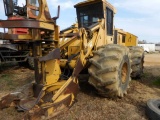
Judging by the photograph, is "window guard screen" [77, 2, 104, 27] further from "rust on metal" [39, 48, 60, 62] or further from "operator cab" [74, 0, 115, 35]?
"rust on metal" [39, 48, 60, 62]

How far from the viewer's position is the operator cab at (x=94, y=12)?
5941mm

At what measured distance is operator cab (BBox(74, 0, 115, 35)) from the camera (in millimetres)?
5941

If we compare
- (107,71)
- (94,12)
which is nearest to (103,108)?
(107,71)

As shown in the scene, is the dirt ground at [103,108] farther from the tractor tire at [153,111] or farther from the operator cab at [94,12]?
the operator cab at [94,12]

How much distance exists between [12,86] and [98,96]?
10.1 ft

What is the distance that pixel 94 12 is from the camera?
611cm

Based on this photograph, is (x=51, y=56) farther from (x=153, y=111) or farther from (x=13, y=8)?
(x=13, y=8)

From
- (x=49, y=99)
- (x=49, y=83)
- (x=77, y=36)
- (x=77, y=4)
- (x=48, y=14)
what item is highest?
(x=77, y=4)

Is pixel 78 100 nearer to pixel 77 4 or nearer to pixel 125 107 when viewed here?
pixel 125 107

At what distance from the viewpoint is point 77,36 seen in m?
4.88

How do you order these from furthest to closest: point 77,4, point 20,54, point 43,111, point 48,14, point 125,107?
point 20,54 < point 77,4 < point 125,107 < point 48,14 < point 43,111

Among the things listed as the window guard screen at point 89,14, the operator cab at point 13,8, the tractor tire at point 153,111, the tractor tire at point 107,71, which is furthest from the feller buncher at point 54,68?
the operator cab at point 13,8

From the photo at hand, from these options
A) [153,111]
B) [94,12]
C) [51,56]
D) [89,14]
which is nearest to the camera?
[153,111]

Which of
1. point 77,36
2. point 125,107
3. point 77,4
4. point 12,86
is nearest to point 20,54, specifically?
point 12,86
